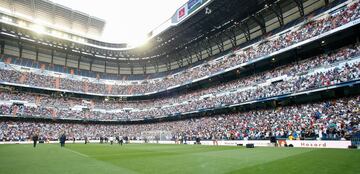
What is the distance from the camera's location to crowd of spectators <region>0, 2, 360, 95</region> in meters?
27.1

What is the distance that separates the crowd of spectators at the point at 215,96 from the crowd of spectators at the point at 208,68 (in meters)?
3.24

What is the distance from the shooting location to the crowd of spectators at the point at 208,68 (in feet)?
89.0

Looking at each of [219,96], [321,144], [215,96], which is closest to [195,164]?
[321,144]

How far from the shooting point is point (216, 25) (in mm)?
42500

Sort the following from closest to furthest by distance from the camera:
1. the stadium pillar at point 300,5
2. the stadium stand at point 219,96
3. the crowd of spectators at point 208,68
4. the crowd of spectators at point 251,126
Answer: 1. the crowd of spectators at point 251,126
2. the stadium stand at point 219,96
3. the crowd of spectators at point 208,68
4. the stadium pillar at point 300,5

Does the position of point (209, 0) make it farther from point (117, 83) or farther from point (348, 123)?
point (117, 83)

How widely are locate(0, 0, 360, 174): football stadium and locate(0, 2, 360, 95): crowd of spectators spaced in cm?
25

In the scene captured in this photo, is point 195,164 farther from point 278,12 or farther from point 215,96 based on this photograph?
point 278,12

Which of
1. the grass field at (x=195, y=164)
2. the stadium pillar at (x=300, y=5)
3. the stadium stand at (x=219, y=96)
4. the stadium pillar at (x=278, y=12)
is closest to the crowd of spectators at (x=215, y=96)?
the stadium stand at (x=219, y=96)

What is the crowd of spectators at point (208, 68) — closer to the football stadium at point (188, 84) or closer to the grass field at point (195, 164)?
the football stadium at point (188, 84)

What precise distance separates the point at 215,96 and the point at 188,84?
9.39 m

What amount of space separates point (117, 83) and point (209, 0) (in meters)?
41.4

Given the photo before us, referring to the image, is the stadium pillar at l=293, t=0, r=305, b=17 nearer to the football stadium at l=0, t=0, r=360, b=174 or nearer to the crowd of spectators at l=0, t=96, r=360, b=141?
the football stadium at l=0, t=0, r=360, b=174

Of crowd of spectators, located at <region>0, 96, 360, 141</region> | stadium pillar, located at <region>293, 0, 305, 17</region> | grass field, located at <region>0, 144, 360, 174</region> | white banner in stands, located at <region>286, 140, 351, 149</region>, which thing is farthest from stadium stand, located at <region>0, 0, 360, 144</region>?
grass field, located at <region>0, 144, 360, 174</region>
